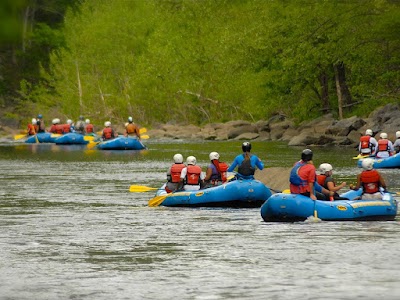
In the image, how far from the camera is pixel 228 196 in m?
24.8

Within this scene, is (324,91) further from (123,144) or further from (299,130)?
(123,144)

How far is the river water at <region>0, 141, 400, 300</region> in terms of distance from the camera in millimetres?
14719

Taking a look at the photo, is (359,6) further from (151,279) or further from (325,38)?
(151,279)

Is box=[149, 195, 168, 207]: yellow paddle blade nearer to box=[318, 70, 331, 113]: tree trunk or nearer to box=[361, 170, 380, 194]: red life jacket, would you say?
box=[361, 170, 380, 194]: red life jacket

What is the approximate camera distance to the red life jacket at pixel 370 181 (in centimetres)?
2208

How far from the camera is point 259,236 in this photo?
66.8 feet

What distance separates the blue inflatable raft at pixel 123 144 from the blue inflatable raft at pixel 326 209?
119 ft

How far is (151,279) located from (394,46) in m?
47.3

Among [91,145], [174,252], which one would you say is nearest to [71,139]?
[91,145]

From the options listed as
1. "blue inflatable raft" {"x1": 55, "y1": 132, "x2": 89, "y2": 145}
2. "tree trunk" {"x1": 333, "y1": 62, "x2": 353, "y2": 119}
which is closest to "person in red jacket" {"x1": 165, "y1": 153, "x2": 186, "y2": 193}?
"tree trunk" {"x1": 333, "y1": 62, "x2": 353, "y2": 119}

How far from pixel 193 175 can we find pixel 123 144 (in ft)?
110

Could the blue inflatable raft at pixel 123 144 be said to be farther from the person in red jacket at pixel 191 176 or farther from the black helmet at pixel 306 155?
the black helmet at pixel 306 155

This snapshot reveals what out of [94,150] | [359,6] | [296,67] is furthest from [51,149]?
[359,6]

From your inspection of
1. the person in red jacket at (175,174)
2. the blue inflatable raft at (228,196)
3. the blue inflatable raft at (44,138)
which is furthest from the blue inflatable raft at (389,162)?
the blue inflatable raft at (44,138)
